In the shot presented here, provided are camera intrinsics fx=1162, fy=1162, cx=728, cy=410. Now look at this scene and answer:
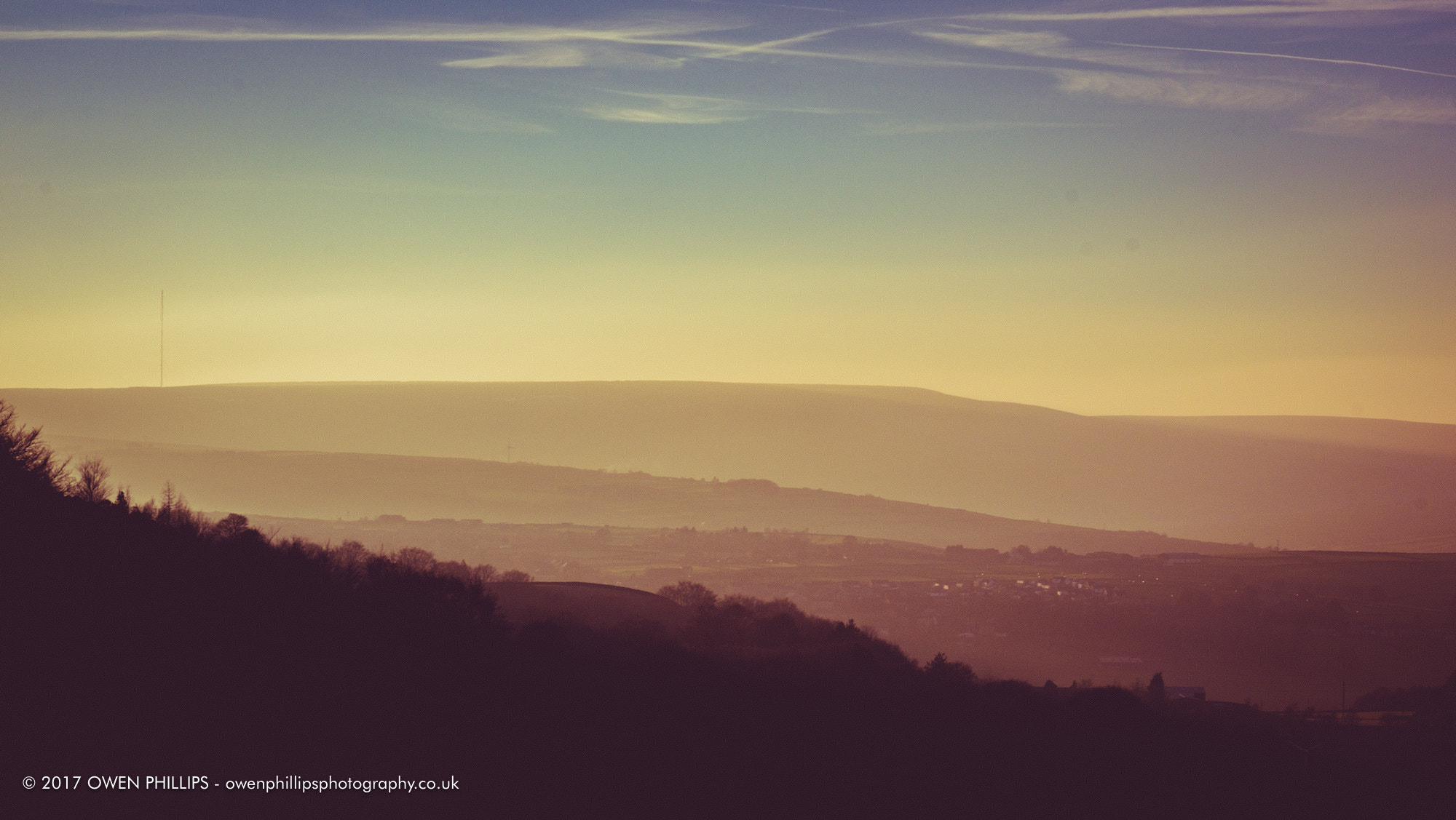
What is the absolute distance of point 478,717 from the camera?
113 feet

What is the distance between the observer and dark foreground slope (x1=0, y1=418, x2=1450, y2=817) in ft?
88.4

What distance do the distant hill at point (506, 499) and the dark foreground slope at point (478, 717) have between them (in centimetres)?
10911

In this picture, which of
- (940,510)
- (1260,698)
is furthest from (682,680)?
(940,510)

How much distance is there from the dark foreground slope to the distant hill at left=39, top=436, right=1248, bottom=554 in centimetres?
10911

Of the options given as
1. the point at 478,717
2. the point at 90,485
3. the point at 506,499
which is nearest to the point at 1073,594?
the point at 478,717

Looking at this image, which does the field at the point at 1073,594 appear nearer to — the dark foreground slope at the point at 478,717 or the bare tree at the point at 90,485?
the dark foreground slope at the point at 478,717

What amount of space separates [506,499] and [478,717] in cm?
14208

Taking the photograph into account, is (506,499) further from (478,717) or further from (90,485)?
(478,717)

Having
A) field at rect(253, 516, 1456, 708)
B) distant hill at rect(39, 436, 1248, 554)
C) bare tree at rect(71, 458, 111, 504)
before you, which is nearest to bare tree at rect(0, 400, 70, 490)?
bare tree at rect(71, 458, 111, 504)

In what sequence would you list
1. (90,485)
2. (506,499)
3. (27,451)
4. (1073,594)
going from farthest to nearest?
(506,499) → (1073,594) → (90,485) → (27,451)

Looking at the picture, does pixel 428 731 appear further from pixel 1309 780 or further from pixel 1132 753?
pixel 1309 780

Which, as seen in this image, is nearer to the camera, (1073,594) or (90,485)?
(90,485)

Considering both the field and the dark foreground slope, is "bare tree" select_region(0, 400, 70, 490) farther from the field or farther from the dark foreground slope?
the field

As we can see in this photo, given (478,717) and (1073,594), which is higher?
(478,717)
